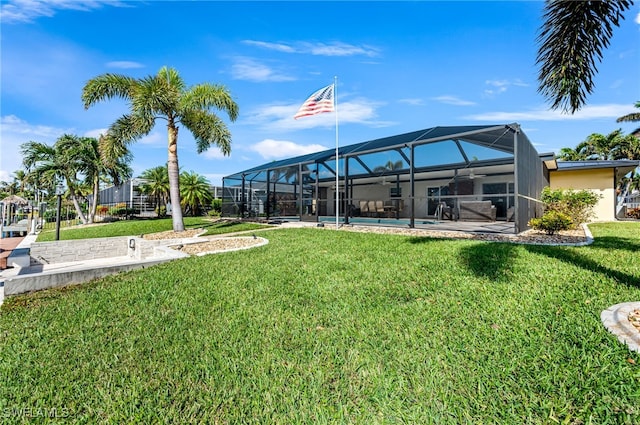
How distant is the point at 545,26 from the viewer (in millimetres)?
3611

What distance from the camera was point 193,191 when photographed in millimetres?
22812

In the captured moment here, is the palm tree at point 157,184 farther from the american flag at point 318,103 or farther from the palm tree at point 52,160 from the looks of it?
the american flag at point 318,103

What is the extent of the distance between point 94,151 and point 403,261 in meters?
22.8

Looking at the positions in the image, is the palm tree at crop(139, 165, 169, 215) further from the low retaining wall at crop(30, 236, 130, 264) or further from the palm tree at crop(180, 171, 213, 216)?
the low retaining wall at crop(30, 236, 130, 264)

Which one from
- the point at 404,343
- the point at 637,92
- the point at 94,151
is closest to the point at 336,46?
the point at 637,92

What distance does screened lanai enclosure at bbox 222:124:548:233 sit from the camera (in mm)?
8906

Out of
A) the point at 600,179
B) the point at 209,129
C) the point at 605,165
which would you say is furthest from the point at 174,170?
the point at 600,179

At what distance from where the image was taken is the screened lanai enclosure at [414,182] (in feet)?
29.2

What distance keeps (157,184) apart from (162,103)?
16.1 meters

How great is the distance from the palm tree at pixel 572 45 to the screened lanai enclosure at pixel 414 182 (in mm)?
3692

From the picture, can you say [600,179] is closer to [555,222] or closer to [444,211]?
[444,211]

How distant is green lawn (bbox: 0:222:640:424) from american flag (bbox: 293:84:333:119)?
7.34 metres

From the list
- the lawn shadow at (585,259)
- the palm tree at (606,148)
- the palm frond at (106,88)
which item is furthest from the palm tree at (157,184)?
the palm tree at (606,148)

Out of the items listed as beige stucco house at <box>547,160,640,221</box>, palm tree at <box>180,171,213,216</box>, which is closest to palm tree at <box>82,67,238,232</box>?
palm tree at <box>180,171,213,216</box>
